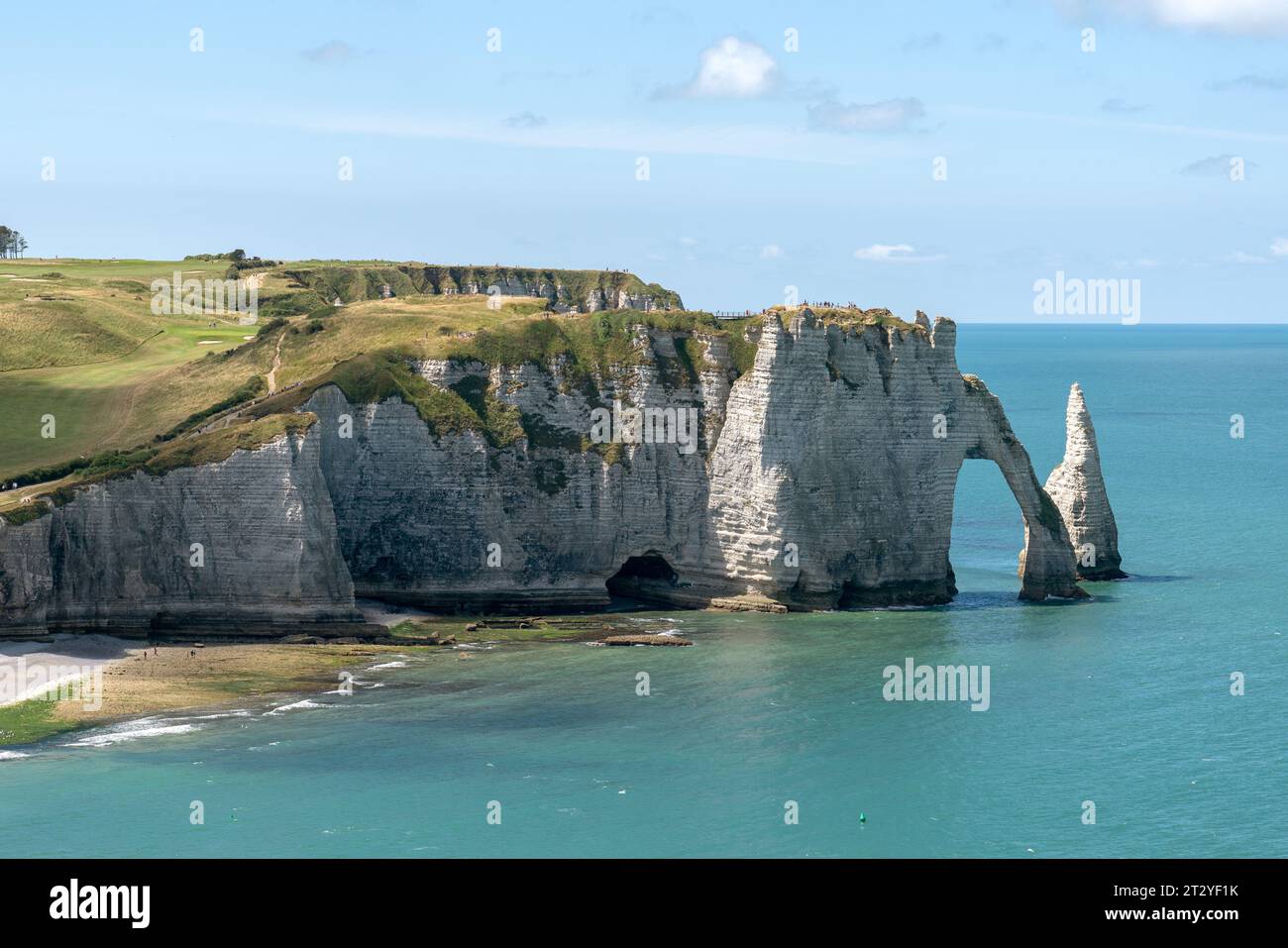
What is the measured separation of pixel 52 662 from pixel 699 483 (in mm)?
35668

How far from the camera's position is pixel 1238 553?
366 ft

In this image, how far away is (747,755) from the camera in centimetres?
6631

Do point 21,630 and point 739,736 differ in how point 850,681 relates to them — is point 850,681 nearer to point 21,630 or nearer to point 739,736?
point 739,736

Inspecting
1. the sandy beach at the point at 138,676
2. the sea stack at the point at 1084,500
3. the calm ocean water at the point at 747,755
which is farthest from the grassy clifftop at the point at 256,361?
the calm ocean water at the point at 747,755

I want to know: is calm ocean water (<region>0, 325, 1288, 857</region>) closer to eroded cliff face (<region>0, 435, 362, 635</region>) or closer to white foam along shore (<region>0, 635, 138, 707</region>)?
white foam along shore (<region>0, 635, 138, 707</region>)

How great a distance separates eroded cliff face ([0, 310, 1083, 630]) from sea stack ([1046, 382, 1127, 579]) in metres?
4.85

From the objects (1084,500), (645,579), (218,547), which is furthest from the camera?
(1084,500)

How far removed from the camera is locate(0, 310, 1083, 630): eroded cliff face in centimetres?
9381

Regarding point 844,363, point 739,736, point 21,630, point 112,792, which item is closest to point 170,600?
point 21,630

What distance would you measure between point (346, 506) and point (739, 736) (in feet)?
107

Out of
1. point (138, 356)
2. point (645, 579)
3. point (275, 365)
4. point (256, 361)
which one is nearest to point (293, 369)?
point (275, 365)

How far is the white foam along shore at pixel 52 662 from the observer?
2940 inches

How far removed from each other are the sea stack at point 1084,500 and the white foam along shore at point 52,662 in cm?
5418

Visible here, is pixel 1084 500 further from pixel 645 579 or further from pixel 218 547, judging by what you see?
pixel 218 547
